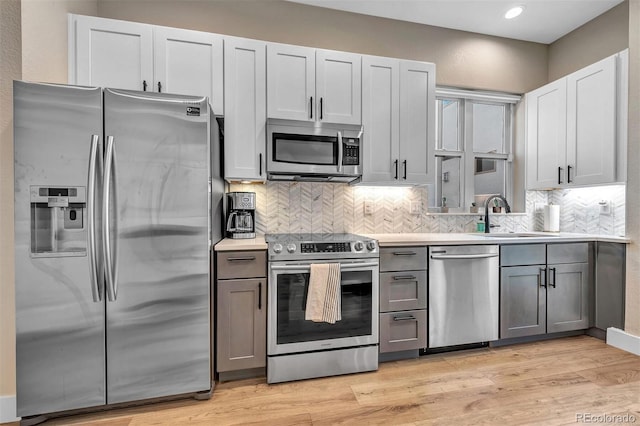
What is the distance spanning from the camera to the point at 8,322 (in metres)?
1.84

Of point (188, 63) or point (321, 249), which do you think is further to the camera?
point (188, 63)

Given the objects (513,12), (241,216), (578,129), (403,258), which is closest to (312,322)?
(403,258)

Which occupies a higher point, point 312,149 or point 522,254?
point 312,149

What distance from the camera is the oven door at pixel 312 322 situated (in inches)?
87.2

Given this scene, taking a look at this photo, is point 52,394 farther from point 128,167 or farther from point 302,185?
point 302,185

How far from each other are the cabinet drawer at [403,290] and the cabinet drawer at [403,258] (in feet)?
0.15

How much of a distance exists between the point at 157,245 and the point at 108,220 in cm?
29

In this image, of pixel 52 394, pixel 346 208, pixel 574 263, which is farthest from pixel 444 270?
pixel 52 394

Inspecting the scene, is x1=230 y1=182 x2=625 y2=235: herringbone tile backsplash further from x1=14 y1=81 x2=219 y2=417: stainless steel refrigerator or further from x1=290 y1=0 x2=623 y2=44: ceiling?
x1=290 y1=0 x2=623 y2=44: ceiling

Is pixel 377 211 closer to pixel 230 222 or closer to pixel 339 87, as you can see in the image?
pixel 339 87

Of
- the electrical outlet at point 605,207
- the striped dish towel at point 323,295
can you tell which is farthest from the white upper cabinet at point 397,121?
the electrical outlet at point 605,207

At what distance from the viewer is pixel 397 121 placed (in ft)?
9.41

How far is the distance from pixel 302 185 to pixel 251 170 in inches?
24.7

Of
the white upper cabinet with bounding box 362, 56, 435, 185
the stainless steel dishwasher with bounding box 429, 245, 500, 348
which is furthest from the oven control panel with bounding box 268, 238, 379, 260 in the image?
the white upper cabinet with bounding box 362, 56, 435, 185
